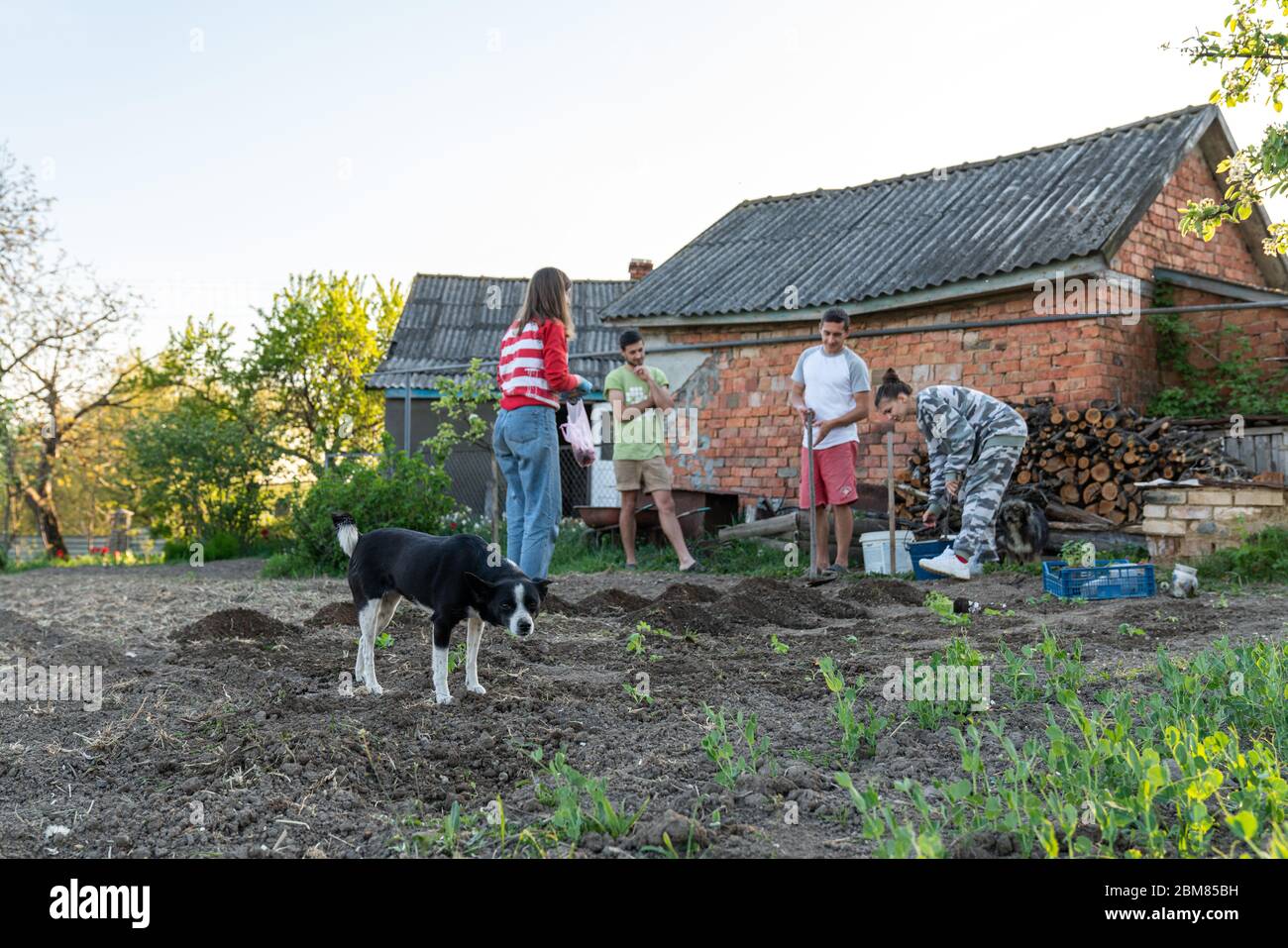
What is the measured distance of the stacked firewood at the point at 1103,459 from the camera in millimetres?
8797

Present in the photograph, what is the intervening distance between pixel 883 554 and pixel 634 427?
235cm

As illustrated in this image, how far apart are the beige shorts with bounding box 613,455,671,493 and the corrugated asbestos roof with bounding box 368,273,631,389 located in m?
10.2

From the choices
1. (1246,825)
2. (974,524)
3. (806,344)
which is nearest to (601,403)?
(806,344)

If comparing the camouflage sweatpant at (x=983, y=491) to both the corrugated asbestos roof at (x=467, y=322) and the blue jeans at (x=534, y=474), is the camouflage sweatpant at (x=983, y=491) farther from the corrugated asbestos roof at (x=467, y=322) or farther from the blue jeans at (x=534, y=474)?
the corrugated asbestos roof at (x=467, y=322)

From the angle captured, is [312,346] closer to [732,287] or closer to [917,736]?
[732,287]

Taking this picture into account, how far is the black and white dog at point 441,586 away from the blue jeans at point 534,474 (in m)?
1.38

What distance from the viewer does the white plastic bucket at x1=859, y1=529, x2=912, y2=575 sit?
27.7 ft

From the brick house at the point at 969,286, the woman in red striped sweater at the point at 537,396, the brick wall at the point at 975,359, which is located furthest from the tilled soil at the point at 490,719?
the brick wall at the point at 975,359

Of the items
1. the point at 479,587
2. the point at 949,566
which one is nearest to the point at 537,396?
the point at 479,587

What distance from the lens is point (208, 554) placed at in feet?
46.5

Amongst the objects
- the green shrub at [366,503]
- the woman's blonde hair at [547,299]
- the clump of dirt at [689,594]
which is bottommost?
the clump of dirt at [689,594]

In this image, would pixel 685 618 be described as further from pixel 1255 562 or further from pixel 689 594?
pixel 1255 562

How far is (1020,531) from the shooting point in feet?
28.5

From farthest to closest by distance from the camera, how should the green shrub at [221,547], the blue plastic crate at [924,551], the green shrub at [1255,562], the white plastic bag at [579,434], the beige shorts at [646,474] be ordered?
the green shrub at [221,547] < the beige shorts at [646,474] < the blue plastic crate at [924,551] < the green shrub at [1255,562] < the white plastic bag at [579,434]
